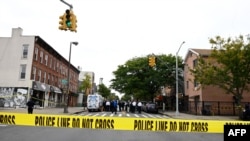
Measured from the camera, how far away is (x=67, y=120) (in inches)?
326

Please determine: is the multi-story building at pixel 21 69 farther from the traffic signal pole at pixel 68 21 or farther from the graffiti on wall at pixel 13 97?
the traffic signal pole at pixel 68 21

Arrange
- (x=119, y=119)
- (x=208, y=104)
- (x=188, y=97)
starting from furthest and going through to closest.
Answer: (x=188, y=97)
(x=208, y=104)
(x=119, y=119)

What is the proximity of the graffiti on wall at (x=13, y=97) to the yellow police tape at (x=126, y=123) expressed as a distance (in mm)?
31456

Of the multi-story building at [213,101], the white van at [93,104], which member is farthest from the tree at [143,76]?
the white van at [93,104]

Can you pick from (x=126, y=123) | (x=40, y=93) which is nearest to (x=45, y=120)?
(x=126, y=123)

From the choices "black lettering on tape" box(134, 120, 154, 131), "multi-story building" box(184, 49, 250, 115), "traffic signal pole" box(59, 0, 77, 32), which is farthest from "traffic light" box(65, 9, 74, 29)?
"multi-story building" box(184, 49, 250, 115)

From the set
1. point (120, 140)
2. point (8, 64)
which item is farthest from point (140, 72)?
point (120, 140)

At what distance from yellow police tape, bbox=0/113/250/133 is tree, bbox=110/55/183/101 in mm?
44934

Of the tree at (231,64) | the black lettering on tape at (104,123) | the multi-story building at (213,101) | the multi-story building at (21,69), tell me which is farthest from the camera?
the multi-story building at (21,69)

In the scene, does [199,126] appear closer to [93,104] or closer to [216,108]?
[216,108]

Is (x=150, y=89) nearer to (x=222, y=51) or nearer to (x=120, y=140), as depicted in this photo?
(x=222, y=51)

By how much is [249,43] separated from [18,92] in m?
28.8

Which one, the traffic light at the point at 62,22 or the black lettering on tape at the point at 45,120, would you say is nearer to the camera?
the black lettering on tape at the point at 45,120

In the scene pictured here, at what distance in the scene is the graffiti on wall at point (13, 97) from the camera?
125 ft
